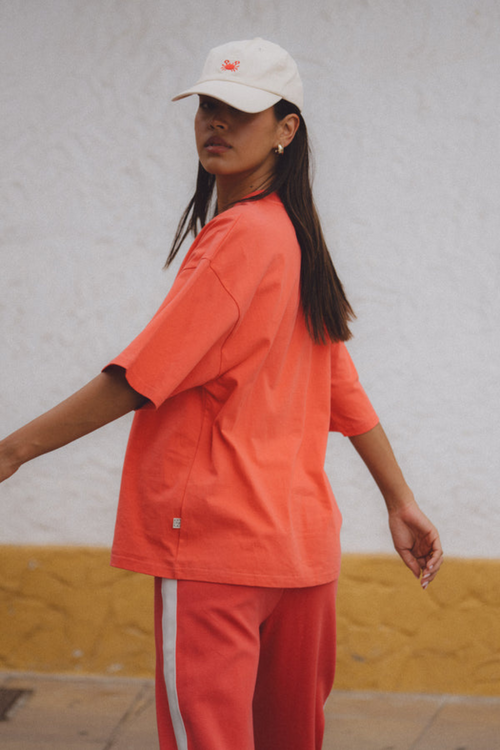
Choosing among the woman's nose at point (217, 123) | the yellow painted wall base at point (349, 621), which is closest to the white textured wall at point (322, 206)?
the yellow painted wall base at point (349, 621)

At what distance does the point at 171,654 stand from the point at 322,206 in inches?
77.8

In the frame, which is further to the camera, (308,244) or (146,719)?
(146,719)

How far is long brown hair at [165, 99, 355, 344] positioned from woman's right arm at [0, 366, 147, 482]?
395mm

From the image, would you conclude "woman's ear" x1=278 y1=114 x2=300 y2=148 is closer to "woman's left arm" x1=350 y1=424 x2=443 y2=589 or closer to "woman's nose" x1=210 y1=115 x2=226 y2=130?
"woman's nose" x1=210 y1=115 x2=226 y2=130

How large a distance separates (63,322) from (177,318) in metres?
1.81

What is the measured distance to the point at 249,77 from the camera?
4.77 ft

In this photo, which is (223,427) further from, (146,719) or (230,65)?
(146,719)

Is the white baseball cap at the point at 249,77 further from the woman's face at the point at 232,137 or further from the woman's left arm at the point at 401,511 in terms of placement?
the woman's left arm at the point at 401,511

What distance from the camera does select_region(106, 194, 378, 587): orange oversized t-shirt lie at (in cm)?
131

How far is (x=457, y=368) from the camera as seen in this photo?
2953 millimetres

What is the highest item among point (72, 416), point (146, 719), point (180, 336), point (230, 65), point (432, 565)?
point (230, 65)

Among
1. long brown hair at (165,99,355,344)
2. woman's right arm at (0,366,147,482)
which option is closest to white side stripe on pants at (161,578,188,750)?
woman's right arm at (0,366,147,482)

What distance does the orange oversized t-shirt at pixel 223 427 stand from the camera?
1311mm

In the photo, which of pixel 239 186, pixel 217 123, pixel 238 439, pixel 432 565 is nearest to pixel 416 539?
pixel 432 565
